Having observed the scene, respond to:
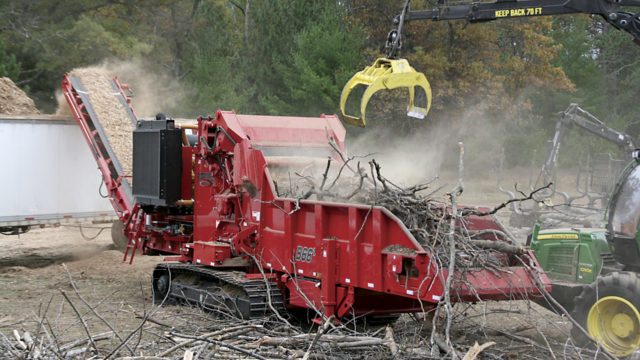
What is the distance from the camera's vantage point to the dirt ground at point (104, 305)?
24.1 feet

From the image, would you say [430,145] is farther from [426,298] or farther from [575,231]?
[426,298]

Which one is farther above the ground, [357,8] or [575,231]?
[357,8]

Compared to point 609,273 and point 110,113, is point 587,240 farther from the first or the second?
point 110,113

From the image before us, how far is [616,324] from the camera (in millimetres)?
7117

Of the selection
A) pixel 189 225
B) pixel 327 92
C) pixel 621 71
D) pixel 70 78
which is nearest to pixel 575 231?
pixel 189 225

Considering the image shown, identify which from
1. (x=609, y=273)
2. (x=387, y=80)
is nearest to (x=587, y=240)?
(x=609, y=273)

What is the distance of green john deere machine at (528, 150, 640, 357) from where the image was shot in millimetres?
6957

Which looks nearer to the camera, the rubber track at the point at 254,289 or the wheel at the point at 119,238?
the rubber track at the point at 254,289

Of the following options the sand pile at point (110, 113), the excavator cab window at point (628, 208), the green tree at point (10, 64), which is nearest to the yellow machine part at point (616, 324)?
the excavator cab window at point (628, 208)

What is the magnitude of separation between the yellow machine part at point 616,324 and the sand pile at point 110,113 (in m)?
8.00

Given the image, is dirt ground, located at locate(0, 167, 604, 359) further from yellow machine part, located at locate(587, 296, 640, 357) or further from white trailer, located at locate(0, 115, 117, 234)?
white trailer, located at locate(0, 115, 117, 234)

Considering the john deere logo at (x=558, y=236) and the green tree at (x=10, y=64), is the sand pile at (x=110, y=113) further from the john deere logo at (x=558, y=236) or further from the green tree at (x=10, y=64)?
the green tree at (x=10, y=64)

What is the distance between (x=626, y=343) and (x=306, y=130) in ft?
16.0

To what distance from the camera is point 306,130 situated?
387 inches
